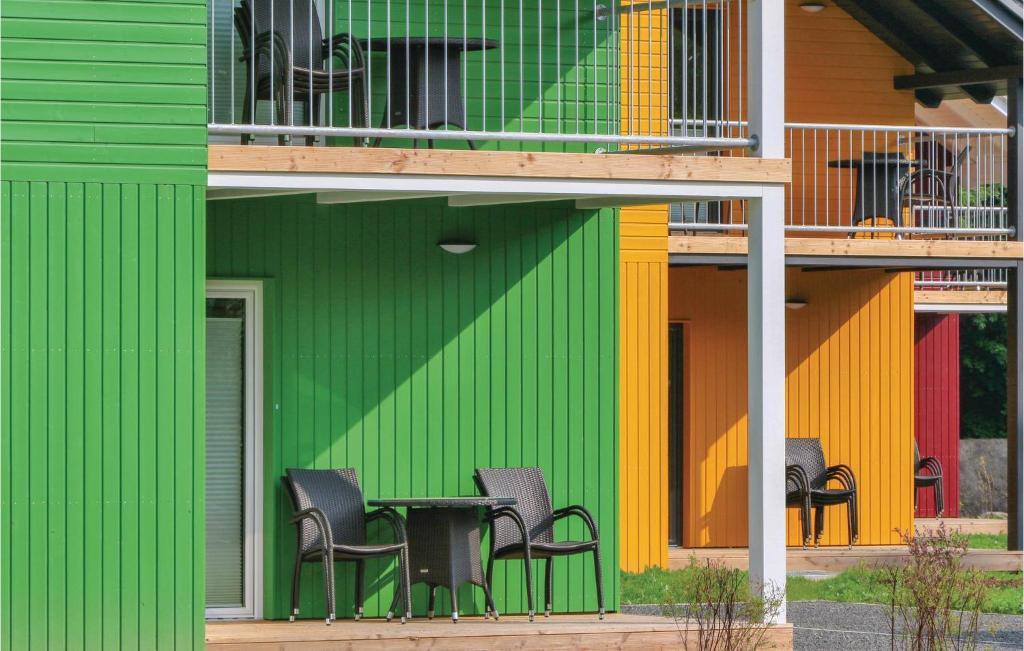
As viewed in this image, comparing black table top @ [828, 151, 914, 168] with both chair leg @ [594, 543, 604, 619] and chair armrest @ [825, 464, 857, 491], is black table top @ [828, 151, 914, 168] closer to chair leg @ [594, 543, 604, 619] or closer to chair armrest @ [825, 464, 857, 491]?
chair armrest @ [825, 464, 857, 491]

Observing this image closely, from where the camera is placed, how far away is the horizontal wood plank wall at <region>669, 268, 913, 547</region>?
14055 mm

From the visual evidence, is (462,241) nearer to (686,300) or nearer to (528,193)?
(528,193)

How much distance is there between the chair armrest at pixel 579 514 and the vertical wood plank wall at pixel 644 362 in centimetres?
291

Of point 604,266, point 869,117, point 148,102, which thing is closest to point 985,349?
point 869,117

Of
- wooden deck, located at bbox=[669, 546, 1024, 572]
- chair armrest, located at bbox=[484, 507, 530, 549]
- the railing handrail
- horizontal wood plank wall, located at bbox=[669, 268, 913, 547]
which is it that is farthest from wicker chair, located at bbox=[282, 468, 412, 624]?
horizontal wood plank wall, located at bbox=[669, 268, 913, 547]

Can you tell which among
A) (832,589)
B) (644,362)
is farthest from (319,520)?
(832,589)

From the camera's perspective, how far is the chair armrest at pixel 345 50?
8531 millimetres

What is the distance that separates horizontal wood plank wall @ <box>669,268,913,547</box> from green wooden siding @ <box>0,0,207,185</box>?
7176 mm

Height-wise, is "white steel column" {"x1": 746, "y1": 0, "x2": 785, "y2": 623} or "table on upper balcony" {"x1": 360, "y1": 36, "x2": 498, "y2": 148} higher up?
"table on upper balcony" {"x1": 360, "y1": 36, "x2": 498, "y2": 148}

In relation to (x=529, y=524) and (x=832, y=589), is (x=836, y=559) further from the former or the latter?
(x=529, y=524)

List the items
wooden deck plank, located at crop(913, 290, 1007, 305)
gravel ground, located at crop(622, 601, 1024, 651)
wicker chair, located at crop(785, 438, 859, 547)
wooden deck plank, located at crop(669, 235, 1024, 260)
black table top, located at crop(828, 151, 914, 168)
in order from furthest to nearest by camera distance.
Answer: wooden deck plank, located at crop(913, 290, 1007, 305)
wicker chair, located at crop(785, 438, 859, 547)
black table top, located at crop(828, 151, 914, 168)
wooden deck plank, located at crop(669, 235, 1024, 260)
gravel ground, located at crop(622, 601, 1024, 651)

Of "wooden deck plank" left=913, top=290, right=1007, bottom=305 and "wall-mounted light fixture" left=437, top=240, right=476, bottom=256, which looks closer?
"wall-mounted light fixture" left=437, top=240, right=476, bottom=256

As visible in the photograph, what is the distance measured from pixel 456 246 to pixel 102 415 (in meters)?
2.38

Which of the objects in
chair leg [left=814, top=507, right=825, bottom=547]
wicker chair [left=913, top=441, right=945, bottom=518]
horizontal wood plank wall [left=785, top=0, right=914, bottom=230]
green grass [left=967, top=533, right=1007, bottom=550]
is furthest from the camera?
wicker chair [left=913, top=441, right=945, bottom=518]
